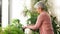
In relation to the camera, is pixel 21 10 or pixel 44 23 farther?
pixel 21 10

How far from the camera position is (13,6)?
17.6 ft

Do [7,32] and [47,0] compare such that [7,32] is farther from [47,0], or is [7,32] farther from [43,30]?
[47,0]

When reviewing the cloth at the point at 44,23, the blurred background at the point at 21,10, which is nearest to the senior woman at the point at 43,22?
the cloth at the point at 44,23

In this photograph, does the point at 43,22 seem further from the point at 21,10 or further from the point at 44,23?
the point at 21,10

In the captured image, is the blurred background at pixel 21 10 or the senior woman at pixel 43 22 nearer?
the senior woman at pixel 43 22

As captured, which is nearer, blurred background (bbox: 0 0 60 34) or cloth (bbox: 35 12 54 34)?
cloth (bbox: 35 12 54 34)

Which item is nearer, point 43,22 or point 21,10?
point 43,22

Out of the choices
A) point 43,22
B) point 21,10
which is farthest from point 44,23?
point 21,10

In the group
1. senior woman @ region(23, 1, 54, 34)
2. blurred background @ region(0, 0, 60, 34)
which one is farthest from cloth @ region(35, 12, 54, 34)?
blurred background @ region(0, 0, 60, 34)

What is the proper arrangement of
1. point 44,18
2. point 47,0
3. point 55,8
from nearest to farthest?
point 44,18, point 47,0, point 55,8

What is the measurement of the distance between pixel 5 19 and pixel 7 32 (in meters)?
2.57

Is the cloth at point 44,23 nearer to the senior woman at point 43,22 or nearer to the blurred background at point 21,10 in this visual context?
the senior woman at point 43,22

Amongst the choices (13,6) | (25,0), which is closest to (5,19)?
(13,6)

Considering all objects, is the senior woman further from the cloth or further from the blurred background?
the blurred background
